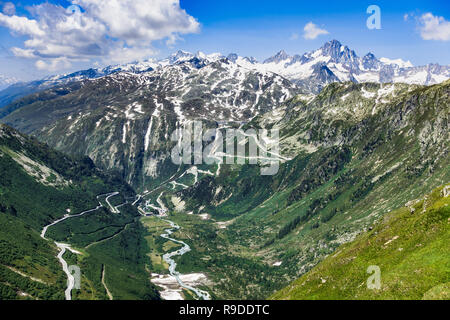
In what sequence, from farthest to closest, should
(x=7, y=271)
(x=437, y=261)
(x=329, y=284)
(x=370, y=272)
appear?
(x=7, y=271) < (x=329, y=284) < (x=370, y=272) < (x=437, y=261)

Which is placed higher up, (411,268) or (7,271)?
(411,268)
